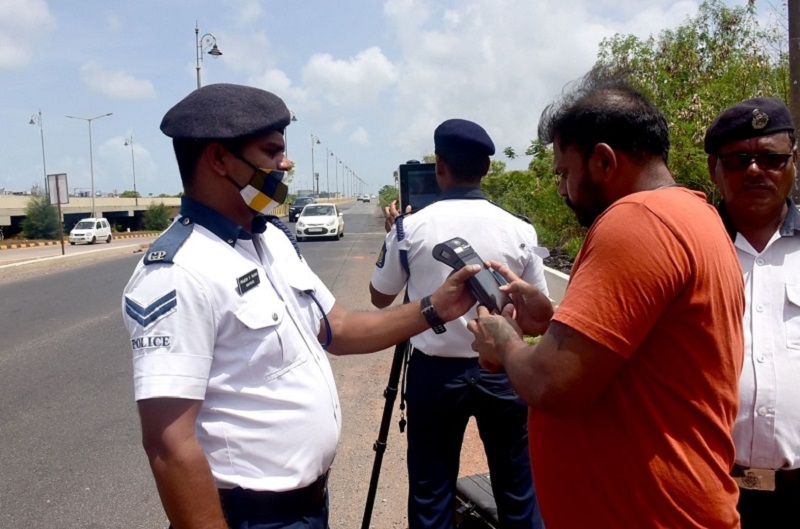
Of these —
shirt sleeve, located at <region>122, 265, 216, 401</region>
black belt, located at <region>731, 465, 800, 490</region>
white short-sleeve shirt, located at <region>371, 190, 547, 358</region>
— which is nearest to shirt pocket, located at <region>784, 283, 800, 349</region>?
black belt, located at <region>731, 465, 800, 490</region>

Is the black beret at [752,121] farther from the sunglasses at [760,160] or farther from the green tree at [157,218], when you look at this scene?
the green tree at [157,218]

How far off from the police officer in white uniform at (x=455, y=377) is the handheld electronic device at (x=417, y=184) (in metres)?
0.68

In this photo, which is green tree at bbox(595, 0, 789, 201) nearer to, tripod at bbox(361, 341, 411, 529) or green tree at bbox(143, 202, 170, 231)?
tripod at bbox(361, 341, 411, 529)

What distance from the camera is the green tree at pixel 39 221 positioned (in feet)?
131

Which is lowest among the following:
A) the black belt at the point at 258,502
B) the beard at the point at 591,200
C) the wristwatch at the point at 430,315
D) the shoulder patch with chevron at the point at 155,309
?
the black belt at the point at 258,502

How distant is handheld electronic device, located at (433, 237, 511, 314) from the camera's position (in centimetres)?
206

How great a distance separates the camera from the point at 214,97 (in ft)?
6.09

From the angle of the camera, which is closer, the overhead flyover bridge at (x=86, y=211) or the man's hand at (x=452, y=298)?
the man's hand at (x=452, y=298)

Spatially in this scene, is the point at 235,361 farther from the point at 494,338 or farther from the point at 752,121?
the point at 752,121

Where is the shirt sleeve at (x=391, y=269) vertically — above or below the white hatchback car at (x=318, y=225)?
above

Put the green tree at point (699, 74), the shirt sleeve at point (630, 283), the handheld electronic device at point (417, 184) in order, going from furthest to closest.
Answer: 1. the green tree at point (699, 74)
2. the handheld electronic device at point (417, 184)
3. the shirt sleeve at point (630, 283)

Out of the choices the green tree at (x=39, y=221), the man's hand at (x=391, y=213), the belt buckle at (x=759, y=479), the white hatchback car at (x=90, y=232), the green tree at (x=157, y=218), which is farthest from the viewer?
the green tree at (x=157, y=218)

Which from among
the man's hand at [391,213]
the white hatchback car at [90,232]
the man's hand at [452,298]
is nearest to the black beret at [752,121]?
the man's hand at [452,298]

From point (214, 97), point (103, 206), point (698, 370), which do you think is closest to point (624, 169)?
point (698, 370)
